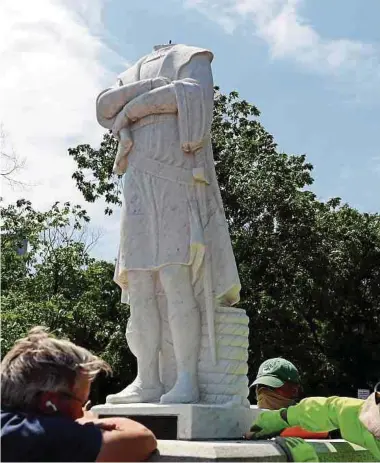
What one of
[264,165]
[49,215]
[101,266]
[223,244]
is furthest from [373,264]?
[223,244]

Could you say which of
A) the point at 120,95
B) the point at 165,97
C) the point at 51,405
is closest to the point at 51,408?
the point at 51,405

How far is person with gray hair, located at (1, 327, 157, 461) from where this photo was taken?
2490 millimetres

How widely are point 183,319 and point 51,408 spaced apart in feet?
10.3

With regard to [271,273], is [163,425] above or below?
below

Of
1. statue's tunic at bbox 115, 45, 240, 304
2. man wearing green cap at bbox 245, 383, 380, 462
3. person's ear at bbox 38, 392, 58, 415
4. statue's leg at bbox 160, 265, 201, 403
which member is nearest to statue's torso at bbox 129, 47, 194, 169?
statue's tunic at bbox 115, 45, 240, 304

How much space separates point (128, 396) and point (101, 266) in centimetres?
1816

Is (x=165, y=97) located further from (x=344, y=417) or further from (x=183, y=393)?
(x=344, y=417)

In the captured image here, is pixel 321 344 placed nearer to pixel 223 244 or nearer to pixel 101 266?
pixel 101 266

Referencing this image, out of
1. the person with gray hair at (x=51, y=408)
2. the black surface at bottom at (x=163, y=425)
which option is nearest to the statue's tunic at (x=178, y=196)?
the black surface at bottom at (x=163, y=425)

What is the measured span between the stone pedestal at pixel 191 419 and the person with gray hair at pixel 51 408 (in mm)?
2348

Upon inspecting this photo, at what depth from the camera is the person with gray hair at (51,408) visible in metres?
2.49

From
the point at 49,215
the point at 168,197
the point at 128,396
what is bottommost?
the point at 128,396

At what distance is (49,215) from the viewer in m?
22.7

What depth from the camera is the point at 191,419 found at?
5.05 m
